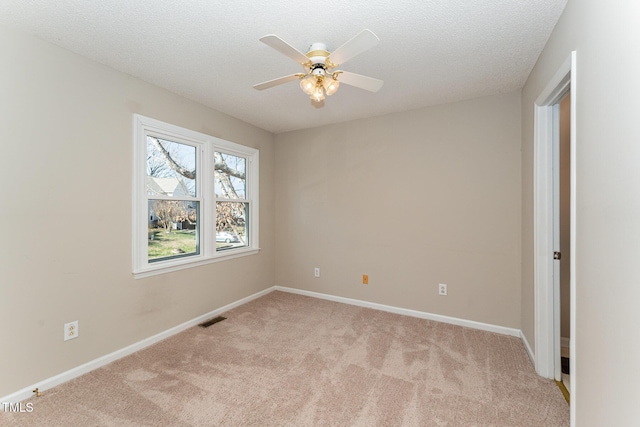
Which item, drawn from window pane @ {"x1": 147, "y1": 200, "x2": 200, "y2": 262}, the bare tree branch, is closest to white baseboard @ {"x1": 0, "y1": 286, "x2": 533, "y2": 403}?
window pane @ {"x1": 147, "y1": 200, "x2": 200, "y2": 262}

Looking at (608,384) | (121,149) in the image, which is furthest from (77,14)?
(608,384)

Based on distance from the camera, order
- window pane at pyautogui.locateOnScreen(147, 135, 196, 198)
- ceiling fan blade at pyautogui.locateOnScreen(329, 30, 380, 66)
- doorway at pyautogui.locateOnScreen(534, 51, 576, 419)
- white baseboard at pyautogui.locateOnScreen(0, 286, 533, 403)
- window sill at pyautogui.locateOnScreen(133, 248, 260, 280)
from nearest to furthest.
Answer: ceiling fan blade at pyautogui.locateOnScreen(329, 30, 380, 66) < white baseboard at pyautogui.locateOnScreen(0, 286, 533, 403) < doorway at pyautogui.locateOnScreen(534, 51, 576, 419) < window sill at pyautogui.locateOnScreen(133, 248, 260, 280) < window pane at pyautogui.locateOnScreen(147, 135, 196, 198)

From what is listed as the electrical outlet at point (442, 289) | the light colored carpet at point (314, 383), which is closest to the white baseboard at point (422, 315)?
the light colored carpet at point (314, 383)

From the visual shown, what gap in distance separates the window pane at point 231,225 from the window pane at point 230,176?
14 cm

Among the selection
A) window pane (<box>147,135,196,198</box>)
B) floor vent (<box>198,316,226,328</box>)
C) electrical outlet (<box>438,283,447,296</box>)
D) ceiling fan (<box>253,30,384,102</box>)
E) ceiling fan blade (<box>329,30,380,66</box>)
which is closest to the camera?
ceiling fan blade (<box>329,30,380,66</box>)

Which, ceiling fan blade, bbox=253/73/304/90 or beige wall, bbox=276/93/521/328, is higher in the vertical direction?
ceiling fan blade, bbox=253/73/304/90

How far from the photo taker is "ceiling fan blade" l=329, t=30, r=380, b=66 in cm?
142

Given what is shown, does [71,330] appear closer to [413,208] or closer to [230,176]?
[230,176]

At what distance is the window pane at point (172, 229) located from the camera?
9.02 ft

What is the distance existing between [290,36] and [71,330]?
105 inches

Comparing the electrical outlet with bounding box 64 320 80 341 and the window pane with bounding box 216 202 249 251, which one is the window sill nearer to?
the window pane with bounding box 216 202 249 251

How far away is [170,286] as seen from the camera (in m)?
2.82

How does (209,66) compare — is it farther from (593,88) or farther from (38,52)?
(593,88)

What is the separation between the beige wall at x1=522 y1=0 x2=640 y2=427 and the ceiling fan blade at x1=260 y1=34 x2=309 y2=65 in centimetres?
136
